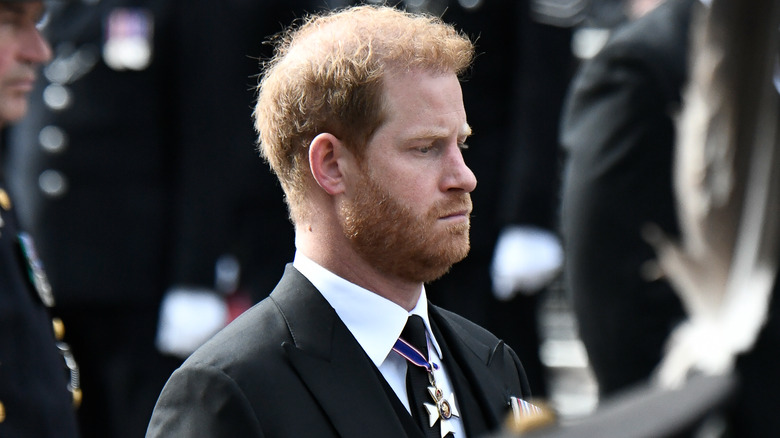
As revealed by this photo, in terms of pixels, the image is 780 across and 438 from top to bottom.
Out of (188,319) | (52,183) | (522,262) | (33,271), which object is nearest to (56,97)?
(52,183)

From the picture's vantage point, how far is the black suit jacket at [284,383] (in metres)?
1.67

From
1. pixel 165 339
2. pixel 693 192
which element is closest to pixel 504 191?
pixel 165 339

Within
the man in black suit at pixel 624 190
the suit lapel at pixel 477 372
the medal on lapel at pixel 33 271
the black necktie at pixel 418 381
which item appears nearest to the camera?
the man in black suit at pixel 624 190

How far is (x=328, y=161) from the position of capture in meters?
1.86

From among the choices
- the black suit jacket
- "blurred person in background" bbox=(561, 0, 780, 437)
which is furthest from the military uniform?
"blurred person in background" bbox=(561, 0, 780, 437)

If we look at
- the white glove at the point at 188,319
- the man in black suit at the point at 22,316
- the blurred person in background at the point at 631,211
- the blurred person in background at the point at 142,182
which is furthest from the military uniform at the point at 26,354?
the blurred person in background at the point at 142,182

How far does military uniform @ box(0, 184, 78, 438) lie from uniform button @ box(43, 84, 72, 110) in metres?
1.97

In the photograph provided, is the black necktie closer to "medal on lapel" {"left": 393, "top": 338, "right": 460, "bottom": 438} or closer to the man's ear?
"medal on lapel" {"left": 393, "top": 338, "right": 460, "bottom": 438}

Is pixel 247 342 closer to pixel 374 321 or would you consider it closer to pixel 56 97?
pixel 374 321

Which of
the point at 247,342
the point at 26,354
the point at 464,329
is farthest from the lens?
the point at 26,354

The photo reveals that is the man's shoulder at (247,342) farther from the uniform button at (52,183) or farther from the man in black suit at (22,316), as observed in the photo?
the uniform button at (52,183)

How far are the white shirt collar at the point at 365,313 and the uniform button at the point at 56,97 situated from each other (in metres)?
3.11

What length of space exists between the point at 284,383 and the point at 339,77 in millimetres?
455

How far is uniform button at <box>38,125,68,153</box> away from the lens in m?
4.71
